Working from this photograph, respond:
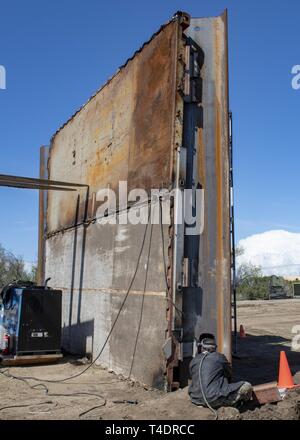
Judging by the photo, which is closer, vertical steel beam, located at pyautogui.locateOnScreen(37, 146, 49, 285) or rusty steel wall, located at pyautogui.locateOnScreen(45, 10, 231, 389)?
rusty steel wall, located at pyautogui.locateOnScreen(45, 10, 231, 389)

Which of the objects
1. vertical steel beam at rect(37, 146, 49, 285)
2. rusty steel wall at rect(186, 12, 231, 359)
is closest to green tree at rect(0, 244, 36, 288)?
vertical steel beam at rect(37, 146, 49, 285)

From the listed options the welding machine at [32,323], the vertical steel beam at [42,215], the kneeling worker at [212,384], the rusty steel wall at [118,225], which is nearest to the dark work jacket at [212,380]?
the kneeling worker at [212,384]

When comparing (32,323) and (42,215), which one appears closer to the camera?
(32,323)

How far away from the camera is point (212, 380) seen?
6.23 m

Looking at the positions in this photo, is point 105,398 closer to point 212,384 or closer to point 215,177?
point 212,384

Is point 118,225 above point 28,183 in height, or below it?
below

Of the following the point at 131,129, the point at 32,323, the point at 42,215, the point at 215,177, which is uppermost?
the point at 131,129

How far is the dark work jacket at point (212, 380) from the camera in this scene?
6129mm

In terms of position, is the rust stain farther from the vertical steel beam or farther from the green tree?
the green tree

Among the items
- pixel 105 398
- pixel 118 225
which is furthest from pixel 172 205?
pixel 105 398

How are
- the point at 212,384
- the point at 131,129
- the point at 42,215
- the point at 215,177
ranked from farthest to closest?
the point at 42,215 → the point at 131,129 → the point at 215,177 → the point at 212,384

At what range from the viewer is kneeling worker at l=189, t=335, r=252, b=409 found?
612 centimetres

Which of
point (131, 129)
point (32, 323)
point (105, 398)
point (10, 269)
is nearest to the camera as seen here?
point (105, 398)

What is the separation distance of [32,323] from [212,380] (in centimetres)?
569
